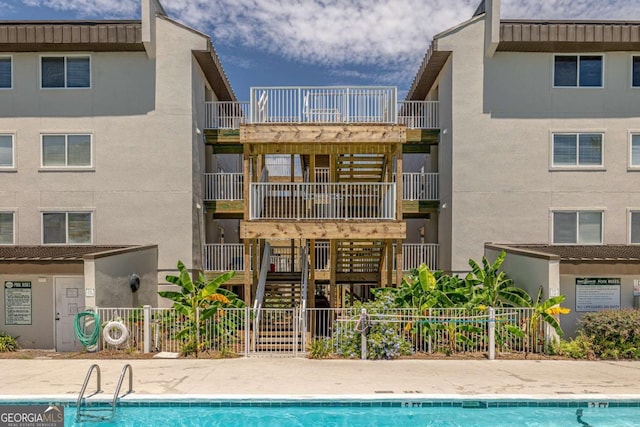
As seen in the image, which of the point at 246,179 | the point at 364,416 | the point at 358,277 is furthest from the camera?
the point at 358,277

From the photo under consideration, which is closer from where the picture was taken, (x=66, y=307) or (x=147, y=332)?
(x=147, y=332)

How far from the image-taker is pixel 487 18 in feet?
48.4

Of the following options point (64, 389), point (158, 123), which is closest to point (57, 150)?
point (158, 123)

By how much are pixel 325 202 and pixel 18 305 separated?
9977 millimetres

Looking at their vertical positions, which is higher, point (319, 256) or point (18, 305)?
point (319, 256)

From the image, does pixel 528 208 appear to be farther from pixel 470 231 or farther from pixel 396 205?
pixel 396 205

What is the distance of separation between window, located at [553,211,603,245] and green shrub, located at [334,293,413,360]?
26.8 ft

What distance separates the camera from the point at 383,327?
1073 centimetres

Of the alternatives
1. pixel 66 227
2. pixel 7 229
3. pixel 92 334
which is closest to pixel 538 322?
pixel 92 334

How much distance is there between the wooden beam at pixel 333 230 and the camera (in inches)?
508

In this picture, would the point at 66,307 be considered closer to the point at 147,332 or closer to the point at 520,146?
the point at 147,332

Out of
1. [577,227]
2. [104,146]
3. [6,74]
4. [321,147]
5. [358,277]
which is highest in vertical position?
[6,74]

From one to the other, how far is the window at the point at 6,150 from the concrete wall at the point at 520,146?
1596 cm

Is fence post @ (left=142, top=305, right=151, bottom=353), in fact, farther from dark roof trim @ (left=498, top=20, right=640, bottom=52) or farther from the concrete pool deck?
dark roof trim @ (left=498, top=20, right=640, bottom=52)
